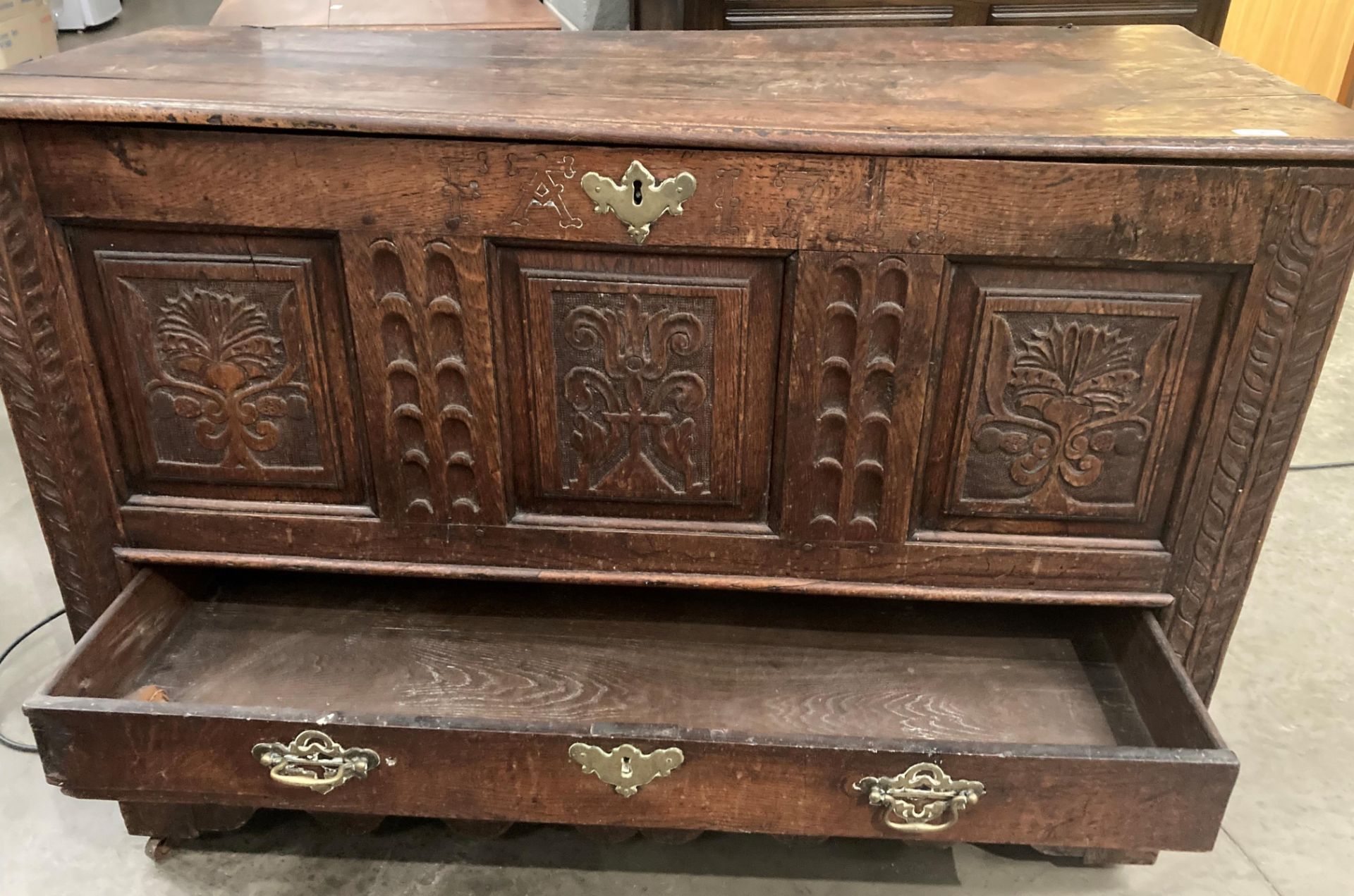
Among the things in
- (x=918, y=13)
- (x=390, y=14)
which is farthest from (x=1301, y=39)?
(x=390, y=14)

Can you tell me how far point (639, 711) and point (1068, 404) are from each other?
0.58 metres

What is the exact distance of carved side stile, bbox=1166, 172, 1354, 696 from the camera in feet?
3.28

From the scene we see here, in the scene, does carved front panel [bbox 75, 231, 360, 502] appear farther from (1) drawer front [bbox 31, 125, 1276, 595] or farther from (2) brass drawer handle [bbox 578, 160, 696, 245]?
(2) brass drawer handle [bbox 578, 160, 696, 245]

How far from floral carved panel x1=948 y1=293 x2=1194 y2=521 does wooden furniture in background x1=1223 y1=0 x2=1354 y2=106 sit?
7.88ft

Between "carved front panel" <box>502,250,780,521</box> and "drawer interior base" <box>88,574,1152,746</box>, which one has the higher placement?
"carved front panel" <box>502,250,780,521</box>

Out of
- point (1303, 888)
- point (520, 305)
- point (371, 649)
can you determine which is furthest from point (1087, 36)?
point (371, 649)

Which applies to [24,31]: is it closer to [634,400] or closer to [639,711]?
[634,400]

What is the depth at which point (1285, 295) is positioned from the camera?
3.39 ft

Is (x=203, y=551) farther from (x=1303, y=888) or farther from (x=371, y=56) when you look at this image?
(x=1303, y=888)

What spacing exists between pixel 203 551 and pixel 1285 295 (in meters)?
1.20

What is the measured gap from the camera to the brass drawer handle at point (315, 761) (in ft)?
3.52

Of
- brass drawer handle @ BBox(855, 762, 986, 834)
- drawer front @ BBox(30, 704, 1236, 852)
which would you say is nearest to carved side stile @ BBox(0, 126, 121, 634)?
drawer front @ BBox(30, 704, 1236, 852)

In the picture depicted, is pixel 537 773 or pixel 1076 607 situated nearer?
pixel 537 773

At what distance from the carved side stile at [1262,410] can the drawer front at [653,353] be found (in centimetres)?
3
